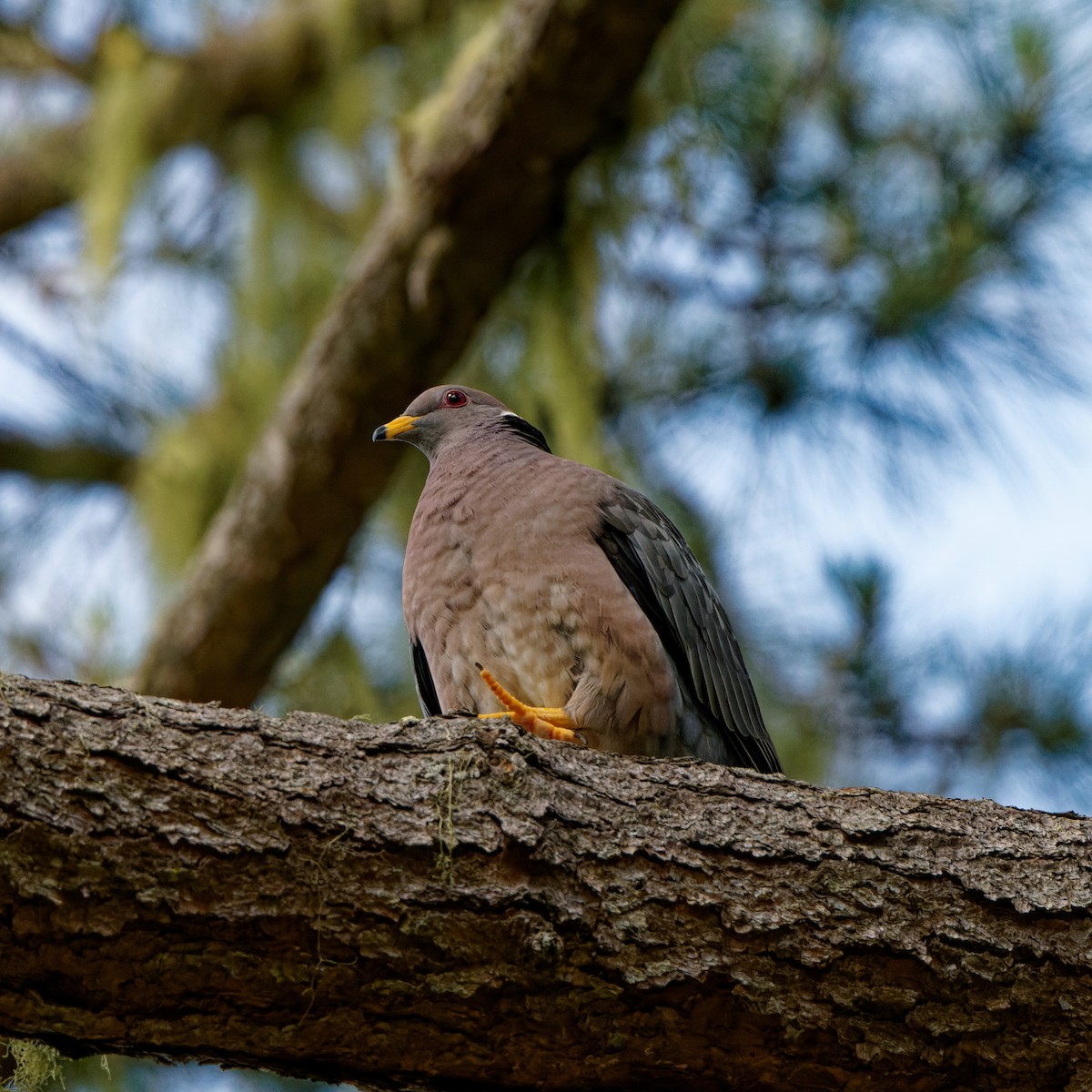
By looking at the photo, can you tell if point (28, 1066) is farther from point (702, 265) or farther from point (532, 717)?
point (702, 265)

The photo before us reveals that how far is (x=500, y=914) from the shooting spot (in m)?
2.11

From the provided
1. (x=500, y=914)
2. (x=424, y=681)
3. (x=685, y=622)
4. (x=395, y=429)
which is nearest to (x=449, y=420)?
(x=395, y=429)

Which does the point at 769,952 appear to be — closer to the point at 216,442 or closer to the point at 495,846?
the point at 495,846

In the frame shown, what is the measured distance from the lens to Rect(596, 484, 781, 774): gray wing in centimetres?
333

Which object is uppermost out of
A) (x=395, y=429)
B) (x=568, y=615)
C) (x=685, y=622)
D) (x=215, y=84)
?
(x=215, y=84)

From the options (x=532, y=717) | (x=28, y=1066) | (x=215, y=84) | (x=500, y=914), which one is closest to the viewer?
(x=500, y=914)

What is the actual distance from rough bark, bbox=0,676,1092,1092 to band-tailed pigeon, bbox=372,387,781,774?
0.63 m

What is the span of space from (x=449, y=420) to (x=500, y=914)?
2140 mm

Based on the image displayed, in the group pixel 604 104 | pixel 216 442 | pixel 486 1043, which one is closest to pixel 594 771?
pixel 486 1043

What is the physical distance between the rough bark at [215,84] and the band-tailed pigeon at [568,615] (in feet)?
8.54

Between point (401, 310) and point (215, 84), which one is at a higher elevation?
point (215, 84)

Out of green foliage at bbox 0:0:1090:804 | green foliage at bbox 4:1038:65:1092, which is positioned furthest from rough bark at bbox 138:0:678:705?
green foliage at bbox 4:1038:65:1092

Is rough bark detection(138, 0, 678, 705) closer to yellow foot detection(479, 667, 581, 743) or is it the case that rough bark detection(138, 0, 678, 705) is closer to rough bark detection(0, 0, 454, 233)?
rough bark detection(0, 0, 454, 233)

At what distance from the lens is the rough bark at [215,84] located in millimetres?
5488
